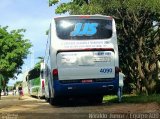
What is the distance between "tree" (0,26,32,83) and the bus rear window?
46.5 metres

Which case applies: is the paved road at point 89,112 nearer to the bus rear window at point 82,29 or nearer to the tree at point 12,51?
the bus rear window at point 82,29

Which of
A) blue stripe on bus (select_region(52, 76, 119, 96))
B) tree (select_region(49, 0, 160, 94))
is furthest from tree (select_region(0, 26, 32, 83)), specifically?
blue stripe on bus (select_region(52, 76, 119, 96))

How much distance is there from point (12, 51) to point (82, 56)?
162 feet

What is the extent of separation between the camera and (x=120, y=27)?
35531mm

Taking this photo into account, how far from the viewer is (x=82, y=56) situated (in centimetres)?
2045

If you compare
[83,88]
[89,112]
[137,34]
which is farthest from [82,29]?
[137,34]

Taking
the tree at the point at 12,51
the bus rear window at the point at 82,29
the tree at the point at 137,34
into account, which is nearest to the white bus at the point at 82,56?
the bus rear window at the point at 82,29

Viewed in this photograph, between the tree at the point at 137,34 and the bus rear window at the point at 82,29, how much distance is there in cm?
1115

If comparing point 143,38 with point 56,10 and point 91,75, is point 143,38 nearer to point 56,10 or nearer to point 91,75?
point 56,10

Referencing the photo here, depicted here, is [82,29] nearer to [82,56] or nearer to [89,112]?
[82,56]

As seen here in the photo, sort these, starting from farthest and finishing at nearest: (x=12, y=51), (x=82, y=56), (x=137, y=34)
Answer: (x=12, y=51), (x=137, y=34), (x=82, y=56)

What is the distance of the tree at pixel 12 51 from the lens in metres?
67.2

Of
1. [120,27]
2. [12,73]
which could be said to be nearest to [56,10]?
[120,27]

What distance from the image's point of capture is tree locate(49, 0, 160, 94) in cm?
3253
